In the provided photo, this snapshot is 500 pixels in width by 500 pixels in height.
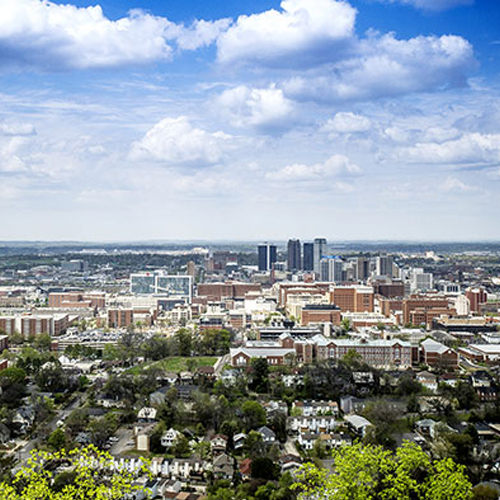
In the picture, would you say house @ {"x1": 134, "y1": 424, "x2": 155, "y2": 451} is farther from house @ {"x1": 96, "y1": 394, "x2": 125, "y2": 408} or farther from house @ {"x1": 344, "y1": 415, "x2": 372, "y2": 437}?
house @ {"x1": 344, "y1": 415, "x2": 372, "y2": 437}

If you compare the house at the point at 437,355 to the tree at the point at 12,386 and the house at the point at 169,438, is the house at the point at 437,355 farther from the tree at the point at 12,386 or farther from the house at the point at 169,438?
the tree at the point at 12,386

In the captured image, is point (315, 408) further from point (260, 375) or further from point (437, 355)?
point (437, 355)

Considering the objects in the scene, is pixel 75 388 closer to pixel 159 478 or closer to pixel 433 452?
pixel 159 478

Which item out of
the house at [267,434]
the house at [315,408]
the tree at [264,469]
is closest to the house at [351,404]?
the house at [315,408]

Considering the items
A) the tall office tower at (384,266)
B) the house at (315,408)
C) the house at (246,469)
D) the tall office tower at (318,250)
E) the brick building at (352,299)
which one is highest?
the tall office tower at (318,250)

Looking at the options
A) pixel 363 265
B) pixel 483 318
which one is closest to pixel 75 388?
pixel 483 318

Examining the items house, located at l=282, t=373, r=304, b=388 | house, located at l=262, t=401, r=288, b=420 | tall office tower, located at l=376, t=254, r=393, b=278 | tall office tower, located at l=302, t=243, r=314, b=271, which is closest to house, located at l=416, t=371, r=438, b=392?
house, located at l=282, t=373, r=304, b=388

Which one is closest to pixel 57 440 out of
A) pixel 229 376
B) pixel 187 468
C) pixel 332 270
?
pixel 187 468
